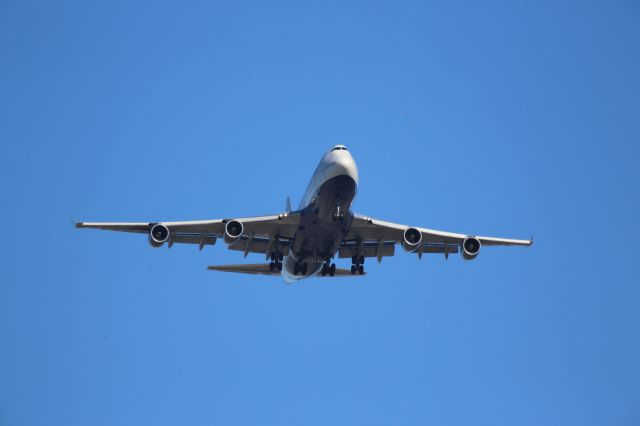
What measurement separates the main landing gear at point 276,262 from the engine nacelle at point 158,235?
21.7 ft

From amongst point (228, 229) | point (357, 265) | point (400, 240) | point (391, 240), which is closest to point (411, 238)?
point (400, 240)

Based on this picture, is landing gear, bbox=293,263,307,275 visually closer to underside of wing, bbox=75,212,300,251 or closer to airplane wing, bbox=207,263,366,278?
underside of wing, bbox=75,212,300,251

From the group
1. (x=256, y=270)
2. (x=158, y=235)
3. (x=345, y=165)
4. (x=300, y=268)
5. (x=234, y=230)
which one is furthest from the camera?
(x=256, y=270)

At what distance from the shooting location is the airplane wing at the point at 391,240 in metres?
47.8

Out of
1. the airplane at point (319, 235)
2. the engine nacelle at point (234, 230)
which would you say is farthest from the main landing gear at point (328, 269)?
the engine nacelle at point (234, 230)

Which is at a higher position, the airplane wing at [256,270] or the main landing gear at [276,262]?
the main landing gear at [276,262]

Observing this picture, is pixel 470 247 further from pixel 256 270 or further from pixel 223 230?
pixel 223 230

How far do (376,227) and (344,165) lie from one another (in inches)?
245

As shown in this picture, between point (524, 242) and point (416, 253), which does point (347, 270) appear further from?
point (524, 242)

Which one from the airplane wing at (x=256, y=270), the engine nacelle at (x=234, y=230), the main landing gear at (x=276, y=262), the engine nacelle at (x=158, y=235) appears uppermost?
the engine nacelle at (x=234, y=230)

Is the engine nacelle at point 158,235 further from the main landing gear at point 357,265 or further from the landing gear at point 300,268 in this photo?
the main landing gear at point 357,265

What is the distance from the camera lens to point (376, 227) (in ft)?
158

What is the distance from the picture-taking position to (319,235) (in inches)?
1826

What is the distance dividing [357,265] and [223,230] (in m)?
7.54
